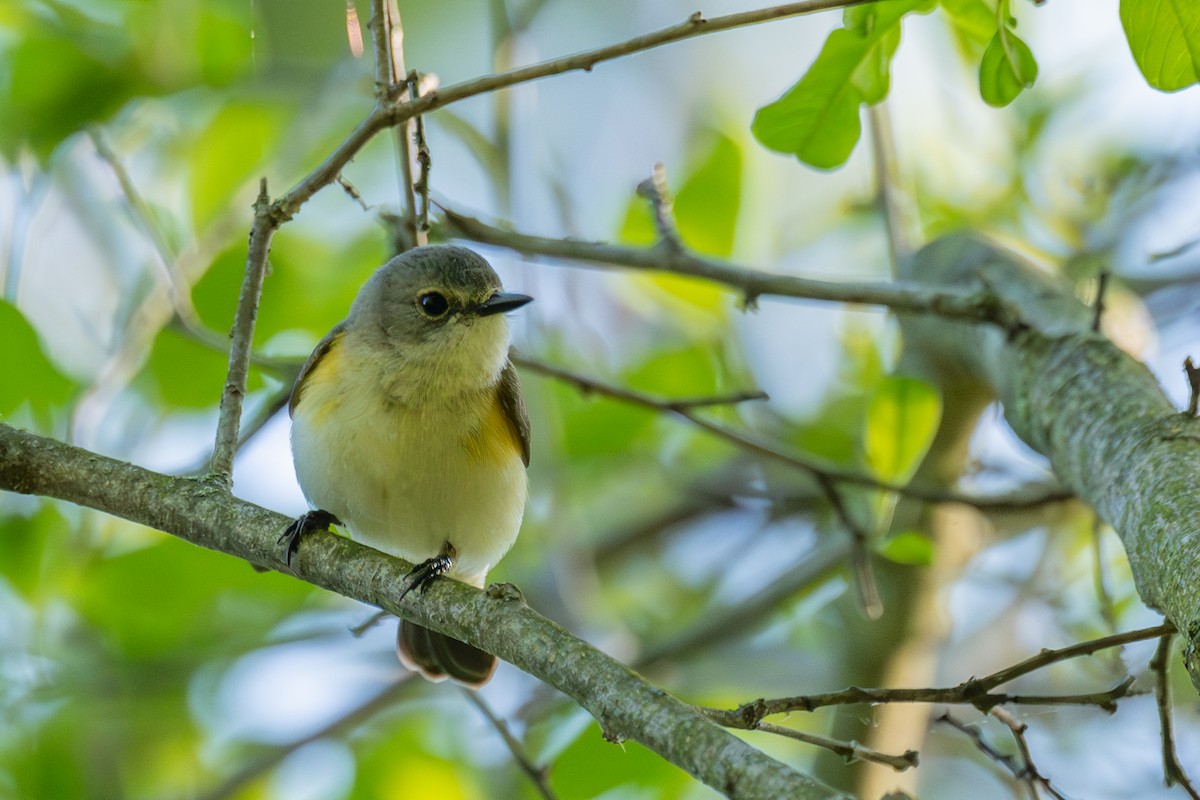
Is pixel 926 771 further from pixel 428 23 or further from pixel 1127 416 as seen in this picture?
pixel 428 23

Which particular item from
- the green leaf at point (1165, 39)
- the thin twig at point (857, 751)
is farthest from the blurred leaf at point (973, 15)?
the thin twig at point (857, 751)

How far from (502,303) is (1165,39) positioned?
7.11ft

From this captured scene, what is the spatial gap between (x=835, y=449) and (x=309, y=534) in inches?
115

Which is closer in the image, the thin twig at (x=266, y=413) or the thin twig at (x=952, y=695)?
the thin twig at (x=952, y=695)

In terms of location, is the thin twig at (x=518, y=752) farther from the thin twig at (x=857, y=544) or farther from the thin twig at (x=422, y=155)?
the thin twig at (x=422, y=155)

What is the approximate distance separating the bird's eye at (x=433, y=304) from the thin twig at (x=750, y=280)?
0.23 m

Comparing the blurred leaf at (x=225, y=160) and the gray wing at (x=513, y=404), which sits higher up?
the blurred leaf at (x=225, y=160)

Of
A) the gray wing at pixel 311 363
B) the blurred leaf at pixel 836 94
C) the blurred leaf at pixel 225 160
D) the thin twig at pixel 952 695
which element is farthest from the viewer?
the blurred leaf at pixel 225 160

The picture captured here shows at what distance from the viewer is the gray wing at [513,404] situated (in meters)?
3.88

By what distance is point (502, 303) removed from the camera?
3.85m

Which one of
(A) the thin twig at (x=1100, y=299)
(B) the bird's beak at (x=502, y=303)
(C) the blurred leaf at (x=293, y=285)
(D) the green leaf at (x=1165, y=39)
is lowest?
(D) the green leaf at (x=1165, y=39)

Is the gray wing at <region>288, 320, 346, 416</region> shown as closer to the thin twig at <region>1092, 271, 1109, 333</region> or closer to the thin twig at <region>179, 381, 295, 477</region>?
the thin twig at <region>179, 381, 295, 477</region>

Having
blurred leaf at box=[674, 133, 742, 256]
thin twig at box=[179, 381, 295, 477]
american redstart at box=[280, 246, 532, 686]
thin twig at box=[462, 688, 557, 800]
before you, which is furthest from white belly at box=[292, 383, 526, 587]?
blurred leaf at box=[674, 133, 742, 256]

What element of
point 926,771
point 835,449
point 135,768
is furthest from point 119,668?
point 926,771
